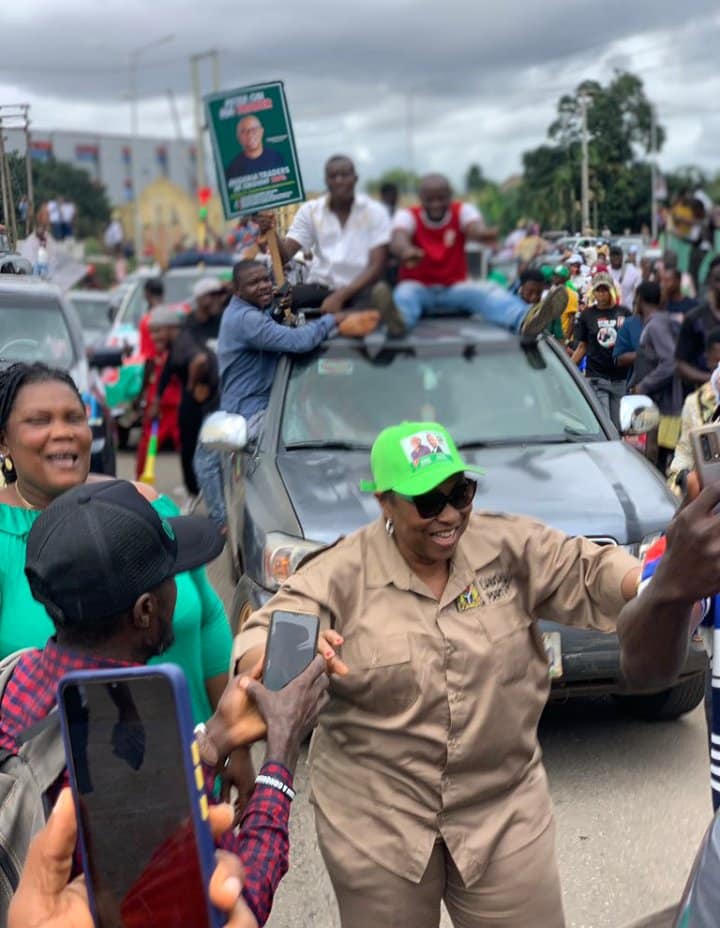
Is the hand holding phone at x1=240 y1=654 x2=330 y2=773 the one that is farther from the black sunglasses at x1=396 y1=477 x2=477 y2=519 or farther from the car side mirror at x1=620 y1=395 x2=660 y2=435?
the car side mirror at x1=620 y1=395 x2=660 y2=435

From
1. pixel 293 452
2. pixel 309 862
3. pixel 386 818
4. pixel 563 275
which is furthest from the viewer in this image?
pixel 293 452

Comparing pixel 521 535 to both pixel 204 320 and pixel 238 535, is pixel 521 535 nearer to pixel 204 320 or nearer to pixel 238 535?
pixel 238 535

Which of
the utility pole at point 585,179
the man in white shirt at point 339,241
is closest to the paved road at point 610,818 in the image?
the man in white shirt at point 339,241

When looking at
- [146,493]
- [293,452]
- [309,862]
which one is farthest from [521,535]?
[293,452]

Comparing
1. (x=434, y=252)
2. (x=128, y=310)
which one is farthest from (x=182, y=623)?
(x=128, y=310)

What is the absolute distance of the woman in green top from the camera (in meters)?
2.70

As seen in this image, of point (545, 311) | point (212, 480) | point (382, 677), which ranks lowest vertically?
point (212, 480)

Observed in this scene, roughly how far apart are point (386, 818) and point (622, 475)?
2742 mm

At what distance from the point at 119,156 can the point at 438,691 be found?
44483 millimetres

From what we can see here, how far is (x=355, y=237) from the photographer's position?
358 centimetres

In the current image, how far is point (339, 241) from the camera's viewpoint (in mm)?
3756

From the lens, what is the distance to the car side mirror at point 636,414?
12.8 ft

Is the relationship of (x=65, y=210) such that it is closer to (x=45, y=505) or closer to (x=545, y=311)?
(x=45, y=505)

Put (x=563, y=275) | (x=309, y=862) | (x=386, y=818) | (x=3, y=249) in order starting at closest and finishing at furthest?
(x=386, y=818), (x=563, y=275), (x=3, y=249), (x=309, y=862)
